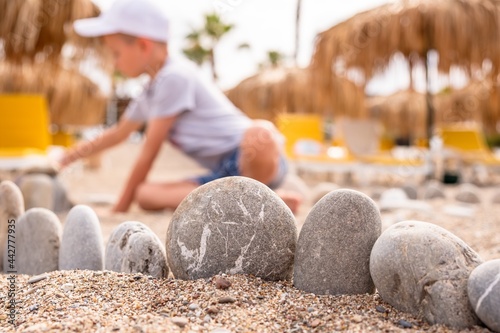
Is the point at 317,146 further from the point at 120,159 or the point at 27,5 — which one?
the point at 120,159

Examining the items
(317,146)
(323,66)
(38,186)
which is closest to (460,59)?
(323,66)

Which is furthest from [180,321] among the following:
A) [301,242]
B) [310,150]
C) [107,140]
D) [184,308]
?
[310,150]

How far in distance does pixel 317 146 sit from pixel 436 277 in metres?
7.41

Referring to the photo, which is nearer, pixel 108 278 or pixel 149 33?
pixel 108 278

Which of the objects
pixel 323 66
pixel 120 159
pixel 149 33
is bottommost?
pixel 120 159

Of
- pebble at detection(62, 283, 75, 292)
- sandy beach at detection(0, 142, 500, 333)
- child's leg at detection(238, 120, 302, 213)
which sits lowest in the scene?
sandy beach at detection(0, 142, 500, 333)

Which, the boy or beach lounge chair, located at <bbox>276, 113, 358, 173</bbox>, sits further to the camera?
beach lounge chair, located at <bbox>276, 113, 358, 173</bbox>

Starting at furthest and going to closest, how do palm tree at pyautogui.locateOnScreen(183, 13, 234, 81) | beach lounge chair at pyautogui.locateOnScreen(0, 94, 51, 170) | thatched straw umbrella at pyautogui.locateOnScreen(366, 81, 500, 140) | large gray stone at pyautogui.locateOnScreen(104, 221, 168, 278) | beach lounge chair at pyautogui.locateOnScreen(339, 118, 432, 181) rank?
1. palm tree at pyautogui.locateOnScreen(183, 13, 234, 81)
2. thatched straw umbrella at pyautogui.locateOnScreen(366, 81, 500, 140)
3. beach lounge chair at pyautogui.locateOnScreen(339, 118, 432, 181)
4. beach lounge chair at pyautogui.locateOnScreen(0, 94, 51, 170)
5. large gray stone at pyautogui.locateOnScreen(104, 221, 168, 278)

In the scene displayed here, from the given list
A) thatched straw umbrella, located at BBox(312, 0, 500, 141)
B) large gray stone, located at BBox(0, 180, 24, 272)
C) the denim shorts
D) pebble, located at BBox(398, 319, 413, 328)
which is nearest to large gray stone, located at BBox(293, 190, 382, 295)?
pebble, located at BBox(398, 319, 413, 328)

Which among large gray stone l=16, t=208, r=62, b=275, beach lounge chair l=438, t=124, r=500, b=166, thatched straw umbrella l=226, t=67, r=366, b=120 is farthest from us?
thatched straw umbrella l=226, t=67, r=366, b=120

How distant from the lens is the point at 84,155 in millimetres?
3025

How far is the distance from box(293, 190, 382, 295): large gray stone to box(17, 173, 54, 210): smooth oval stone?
6.13 feet

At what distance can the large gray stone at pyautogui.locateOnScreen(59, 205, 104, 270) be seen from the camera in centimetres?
145

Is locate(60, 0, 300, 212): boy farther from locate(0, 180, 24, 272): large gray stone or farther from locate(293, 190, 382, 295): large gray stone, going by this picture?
locate(293, 190, 382, 295): large gray stone
